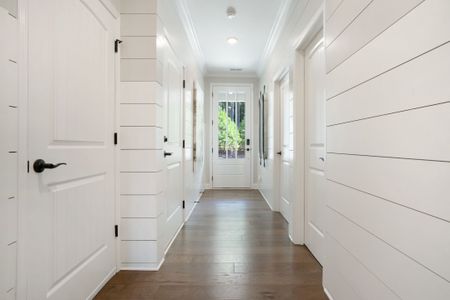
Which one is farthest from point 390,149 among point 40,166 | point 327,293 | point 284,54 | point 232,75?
point 232,75

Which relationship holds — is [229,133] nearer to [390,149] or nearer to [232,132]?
[232,132]

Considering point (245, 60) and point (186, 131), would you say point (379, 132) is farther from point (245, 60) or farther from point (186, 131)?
point (245, 60)

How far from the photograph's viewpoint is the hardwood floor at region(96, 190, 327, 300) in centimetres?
179

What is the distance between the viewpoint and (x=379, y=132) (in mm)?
1139

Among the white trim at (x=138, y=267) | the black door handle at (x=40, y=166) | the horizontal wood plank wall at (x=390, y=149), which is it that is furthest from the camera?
the white trim at (x=138, y=267)

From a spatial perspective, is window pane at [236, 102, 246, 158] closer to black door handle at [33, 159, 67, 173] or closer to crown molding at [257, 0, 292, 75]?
crown molding at [257, 0, 292, 75]

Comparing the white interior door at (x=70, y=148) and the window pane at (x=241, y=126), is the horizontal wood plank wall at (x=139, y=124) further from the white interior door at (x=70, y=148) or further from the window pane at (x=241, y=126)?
the window pane at (x=241, y=126)

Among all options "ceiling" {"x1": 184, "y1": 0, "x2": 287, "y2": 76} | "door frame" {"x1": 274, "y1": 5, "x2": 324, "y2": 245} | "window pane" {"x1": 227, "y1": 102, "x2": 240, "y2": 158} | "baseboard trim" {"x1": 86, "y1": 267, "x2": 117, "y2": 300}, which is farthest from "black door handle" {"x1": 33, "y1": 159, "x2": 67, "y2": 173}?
"window pane" {"x1": 227, "y1": 102, "x2": 240, "y2": 158}

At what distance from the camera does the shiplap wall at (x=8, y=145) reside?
1043mm

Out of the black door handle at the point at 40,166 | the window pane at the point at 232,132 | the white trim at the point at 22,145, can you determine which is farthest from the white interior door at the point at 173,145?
the window pane at the point at 232,132

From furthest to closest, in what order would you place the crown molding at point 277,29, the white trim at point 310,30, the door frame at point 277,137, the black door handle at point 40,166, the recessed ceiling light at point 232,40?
the recessed ceiling light at point 232,40 < the door frame at point 277,137 < the crown molding at point 277,29 < the white trim at point 310,30 < the black door handle at point 40,166

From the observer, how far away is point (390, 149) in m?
1.06

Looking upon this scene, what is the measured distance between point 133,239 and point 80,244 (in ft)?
1.77

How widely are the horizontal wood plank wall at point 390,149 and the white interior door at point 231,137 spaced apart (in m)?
4.45
